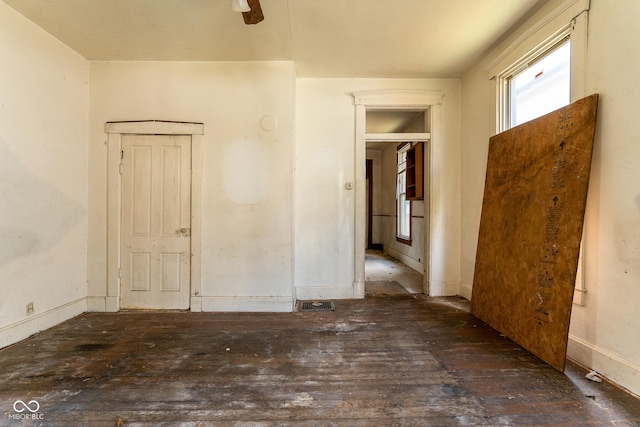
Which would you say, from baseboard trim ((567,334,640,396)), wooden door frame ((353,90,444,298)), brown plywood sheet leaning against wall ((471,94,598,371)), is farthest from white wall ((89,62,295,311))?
baseboard trim ((567,334,640,396))

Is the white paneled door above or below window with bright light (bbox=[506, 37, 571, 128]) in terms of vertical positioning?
below

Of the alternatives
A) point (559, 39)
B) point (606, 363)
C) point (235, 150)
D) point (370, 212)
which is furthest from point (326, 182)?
point (370, 212)

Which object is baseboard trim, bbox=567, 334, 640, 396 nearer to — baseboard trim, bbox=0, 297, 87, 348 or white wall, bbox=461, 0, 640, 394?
white wall, bbox=461, 0, 640, 394

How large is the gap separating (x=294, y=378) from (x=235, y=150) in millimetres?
2479

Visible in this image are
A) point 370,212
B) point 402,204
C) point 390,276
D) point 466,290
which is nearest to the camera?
point 466,290

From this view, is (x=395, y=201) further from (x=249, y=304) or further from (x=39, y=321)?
(x=39, y=321)

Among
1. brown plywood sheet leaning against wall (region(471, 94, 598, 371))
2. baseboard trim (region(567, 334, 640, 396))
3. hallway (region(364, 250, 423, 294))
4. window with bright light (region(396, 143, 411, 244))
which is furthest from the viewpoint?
window with bright light (region(396, 143, 411, 244))

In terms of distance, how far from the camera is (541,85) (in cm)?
261

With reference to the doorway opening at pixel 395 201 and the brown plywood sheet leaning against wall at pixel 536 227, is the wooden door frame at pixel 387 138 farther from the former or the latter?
the brown plywood sheet leaning against wall at pixel 536 227

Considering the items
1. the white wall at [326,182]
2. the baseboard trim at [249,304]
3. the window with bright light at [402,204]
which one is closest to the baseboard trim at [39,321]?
the baseboard trim at [249,304]

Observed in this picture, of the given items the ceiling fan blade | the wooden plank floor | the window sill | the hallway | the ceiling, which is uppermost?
the ceiling

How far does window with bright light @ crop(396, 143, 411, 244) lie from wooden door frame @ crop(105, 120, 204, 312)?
4.40 meters

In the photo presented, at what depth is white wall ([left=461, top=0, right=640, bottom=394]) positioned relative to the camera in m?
1.75

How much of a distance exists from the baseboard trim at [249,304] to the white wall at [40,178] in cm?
145
